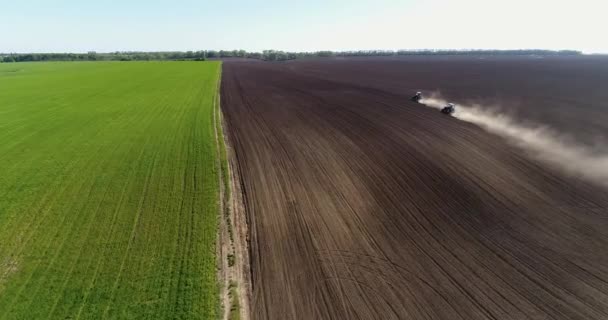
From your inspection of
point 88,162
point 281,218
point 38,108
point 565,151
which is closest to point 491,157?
point 565,151

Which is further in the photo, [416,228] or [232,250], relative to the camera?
[416,228]

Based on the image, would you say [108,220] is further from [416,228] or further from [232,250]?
[416,228]

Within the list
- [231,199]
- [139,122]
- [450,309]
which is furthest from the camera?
[139,122]

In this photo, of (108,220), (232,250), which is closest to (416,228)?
(232,250)

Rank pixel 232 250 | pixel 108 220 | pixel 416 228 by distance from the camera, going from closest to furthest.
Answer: pixel 232 250, pixel 416 228, pixel 108 220

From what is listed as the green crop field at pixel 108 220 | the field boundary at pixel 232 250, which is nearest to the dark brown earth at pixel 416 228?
the field boundary at pixel 232 250

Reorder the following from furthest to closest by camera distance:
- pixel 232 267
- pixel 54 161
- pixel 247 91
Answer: pixel 247 91, pixel 54 161, pixel 232 267

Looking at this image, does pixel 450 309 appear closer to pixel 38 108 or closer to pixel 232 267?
pixel 232 267
